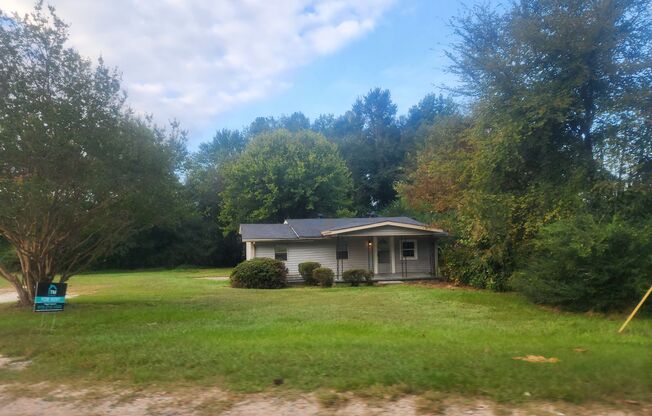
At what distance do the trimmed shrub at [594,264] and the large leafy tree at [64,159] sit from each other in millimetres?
10435

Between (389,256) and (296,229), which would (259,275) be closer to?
(296,229)

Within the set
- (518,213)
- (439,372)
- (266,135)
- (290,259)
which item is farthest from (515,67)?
(266,135)

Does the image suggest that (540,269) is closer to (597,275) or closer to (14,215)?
(597,275)

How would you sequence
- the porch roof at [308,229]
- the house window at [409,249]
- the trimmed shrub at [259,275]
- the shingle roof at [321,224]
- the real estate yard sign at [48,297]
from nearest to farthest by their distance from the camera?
1. the real estate yard sign at [48,297]
2. the trimmed shrub at [259,275]
3. the porch roof at [308,229]
4. the shingle roof at [321,224]
5. the house window at [409,249]

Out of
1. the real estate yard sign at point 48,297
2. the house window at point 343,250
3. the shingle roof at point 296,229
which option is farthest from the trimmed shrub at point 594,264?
the house window at point 343,250

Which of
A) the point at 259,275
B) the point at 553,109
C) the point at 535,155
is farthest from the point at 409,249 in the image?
the point at 553,109

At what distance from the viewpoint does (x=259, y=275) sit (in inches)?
902

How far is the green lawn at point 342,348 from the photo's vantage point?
6.21 meters

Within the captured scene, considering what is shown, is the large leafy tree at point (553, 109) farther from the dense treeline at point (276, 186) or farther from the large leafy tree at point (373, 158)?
the large leafy tree at point (373, 158)

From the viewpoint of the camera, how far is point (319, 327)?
10453mm

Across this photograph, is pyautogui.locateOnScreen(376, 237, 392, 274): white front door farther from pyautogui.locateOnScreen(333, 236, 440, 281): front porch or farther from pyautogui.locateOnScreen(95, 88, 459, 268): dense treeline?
pyautogui.locateOnScreen(95, 88, 459, 268): dense treeline

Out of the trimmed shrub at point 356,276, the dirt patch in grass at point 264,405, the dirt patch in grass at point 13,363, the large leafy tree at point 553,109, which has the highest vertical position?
the large leafy tree at point 553,109

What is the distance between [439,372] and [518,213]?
439 inches

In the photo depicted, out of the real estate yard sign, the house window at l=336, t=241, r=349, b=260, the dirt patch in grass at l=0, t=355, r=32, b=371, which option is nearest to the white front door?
the house window at l=336, t=241, r=349, b=260
